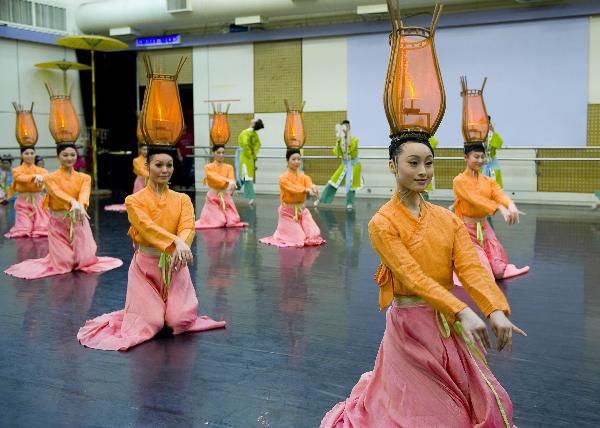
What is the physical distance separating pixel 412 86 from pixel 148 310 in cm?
217

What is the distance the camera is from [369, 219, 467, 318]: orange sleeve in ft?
6.87

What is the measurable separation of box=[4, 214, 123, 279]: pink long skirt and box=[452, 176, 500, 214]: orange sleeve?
3131 millimetres

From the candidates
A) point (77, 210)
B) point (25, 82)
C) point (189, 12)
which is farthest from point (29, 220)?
point (25, 82)

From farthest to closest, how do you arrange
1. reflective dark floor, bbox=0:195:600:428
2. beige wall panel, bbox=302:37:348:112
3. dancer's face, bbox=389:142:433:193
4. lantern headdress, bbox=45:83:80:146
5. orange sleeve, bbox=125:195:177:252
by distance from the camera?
beige wall panel, bbox=302:37:348:112 < lantern headdress, bbox=45:83:80:146 < orange sleeve, bbox=125:195:177:252 < reflective dark floor, bbox=0:195:600:428 < dancer's face, bbox=389:142:433:193

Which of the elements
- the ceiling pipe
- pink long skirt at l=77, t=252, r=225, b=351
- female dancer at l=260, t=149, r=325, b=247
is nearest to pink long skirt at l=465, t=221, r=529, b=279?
female dancer at l=260, t=149, r=325, b=247

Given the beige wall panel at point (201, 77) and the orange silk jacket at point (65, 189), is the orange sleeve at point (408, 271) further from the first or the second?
the beige wall panel at point (201, 77)

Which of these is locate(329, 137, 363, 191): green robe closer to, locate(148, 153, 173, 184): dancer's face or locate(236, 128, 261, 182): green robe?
locate(236, 128, 261, 182): green robe

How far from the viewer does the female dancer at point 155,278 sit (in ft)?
12.4

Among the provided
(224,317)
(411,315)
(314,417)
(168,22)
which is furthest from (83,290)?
(168,22)

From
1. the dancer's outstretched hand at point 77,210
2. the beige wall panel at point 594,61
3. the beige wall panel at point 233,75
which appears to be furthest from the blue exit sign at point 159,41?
the dancer's outstretched hand at point 77,210

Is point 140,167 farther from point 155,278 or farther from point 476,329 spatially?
point 476,329

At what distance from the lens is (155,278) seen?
3.90m

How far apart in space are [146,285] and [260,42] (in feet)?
34.5

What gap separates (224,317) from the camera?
14.0 ft
